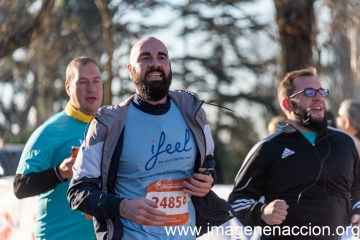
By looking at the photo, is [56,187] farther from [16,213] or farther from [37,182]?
[16,213]

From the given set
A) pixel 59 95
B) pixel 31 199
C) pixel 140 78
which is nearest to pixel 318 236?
pixel 140 78

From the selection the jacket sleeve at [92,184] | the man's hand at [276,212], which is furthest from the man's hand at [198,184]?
the man's hand at [276,212]

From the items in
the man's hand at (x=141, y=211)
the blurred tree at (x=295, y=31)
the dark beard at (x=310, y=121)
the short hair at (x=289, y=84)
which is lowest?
the man's hand at (x=141, y=211)

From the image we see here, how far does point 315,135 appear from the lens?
5281 millimetres

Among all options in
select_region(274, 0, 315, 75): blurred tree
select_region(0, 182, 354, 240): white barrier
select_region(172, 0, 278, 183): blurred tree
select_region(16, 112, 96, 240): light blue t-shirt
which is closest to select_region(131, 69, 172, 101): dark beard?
select_region(16, 112, 96, 240): light blue t-shirt

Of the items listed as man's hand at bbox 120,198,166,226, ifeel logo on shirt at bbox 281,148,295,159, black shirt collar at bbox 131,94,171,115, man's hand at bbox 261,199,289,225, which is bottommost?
man's hand at bbox 261,199,289,225

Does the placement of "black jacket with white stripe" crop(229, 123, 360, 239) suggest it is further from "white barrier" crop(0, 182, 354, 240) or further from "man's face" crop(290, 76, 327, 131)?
"white barrier" crop(0, 182, 354, 240)

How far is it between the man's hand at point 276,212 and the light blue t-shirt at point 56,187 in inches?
49.2

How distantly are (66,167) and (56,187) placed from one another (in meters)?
0.44

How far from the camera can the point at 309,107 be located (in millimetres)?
5270

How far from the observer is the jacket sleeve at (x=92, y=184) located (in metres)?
3.92

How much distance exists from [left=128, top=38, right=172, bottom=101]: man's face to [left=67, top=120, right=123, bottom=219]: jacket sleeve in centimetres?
33

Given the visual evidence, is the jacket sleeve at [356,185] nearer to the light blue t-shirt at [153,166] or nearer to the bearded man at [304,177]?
the bearded man at [304,177]

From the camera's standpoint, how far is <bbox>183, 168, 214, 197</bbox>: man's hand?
407cm
